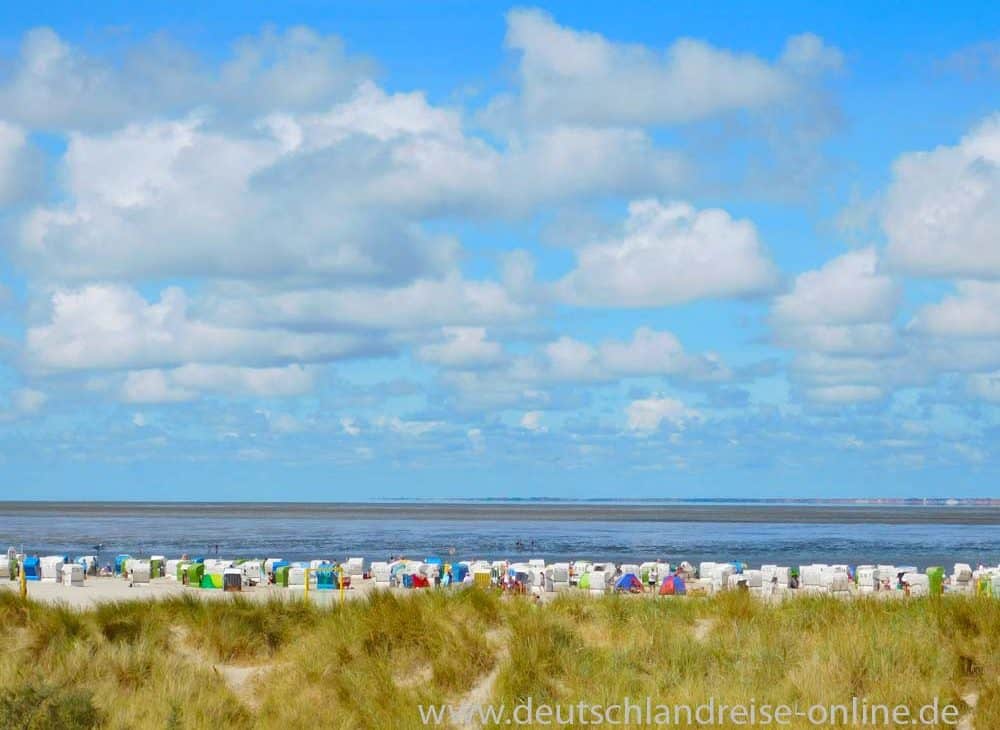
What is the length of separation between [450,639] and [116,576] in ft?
84.2

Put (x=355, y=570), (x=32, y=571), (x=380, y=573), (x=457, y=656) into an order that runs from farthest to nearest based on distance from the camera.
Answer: (x=355, y=570)
(x=380, y=573)
(x=32, y=571)
(x=457, y=656)

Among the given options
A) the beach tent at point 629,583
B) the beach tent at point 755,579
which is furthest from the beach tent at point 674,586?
the beach tent at point 755,579

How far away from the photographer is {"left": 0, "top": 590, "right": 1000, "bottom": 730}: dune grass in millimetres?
10805

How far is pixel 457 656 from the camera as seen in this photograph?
38.7 feet

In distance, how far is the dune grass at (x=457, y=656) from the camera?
10805 mm

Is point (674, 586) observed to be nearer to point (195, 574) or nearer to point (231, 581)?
point (231, 581)

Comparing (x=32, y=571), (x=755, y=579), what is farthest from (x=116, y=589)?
(x=755, y=579)

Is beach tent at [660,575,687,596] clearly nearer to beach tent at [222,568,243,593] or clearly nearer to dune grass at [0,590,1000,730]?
beach tent at [222,568,243,593]

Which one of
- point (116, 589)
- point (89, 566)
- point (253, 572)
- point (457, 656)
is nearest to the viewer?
point (457, 656)

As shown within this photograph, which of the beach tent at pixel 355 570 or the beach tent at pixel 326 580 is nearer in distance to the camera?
the beach tent at pixel 326 580

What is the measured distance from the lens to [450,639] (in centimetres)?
1199

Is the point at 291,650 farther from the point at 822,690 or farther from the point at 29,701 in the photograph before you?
the point at 822,690

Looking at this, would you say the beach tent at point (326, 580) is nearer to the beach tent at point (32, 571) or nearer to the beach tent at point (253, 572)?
the beach tent at point (253, 572)

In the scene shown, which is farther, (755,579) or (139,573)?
(139,573)
